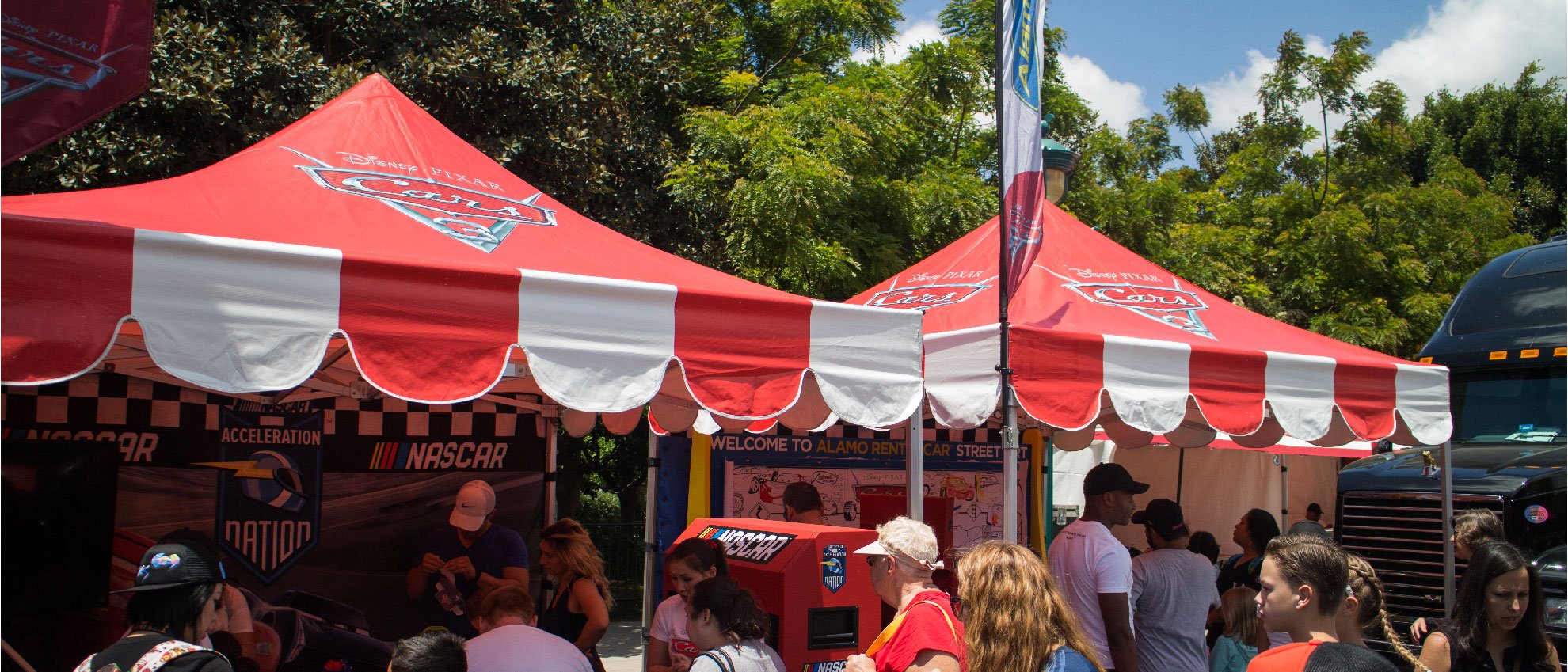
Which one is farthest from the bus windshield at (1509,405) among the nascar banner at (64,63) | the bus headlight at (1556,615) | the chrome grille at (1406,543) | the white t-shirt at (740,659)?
the nascar banner at (64,63)

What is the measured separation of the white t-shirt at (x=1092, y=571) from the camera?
460 cm

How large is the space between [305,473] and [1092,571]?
169 inches

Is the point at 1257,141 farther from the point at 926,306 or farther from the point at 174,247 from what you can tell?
the point at 174,247

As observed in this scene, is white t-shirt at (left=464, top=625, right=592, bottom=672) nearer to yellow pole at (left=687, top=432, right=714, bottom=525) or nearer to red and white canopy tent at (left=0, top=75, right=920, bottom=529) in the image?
red and white canopy tent at (left=0, top=75, right=920, bottom=529)

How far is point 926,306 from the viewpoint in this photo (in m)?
6.43

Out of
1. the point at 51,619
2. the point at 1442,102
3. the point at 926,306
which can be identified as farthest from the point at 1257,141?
the point at 51,619

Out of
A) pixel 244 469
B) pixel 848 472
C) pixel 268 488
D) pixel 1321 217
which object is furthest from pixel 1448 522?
pixel 1321 217

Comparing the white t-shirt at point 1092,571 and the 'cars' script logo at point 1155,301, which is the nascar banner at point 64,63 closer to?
the white t-shirt at point 1092,571

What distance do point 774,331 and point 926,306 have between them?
2.42 metres

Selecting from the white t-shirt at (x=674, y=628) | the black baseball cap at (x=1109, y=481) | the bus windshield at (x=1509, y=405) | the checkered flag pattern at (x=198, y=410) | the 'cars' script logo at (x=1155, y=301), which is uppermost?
the 'cars' script logo at (x=1155, y=301)

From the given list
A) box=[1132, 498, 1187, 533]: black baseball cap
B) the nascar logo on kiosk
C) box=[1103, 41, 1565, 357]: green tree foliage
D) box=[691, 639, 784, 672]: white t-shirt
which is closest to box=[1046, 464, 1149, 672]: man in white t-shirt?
box=[1132, 498, 1187, 533]: black baseball cap

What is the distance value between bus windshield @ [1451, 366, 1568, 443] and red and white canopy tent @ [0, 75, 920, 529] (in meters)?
5.93

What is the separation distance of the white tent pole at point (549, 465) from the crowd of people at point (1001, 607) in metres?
1.18

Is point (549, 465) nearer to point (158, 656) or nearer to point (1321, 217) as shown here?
point (158, 656)
